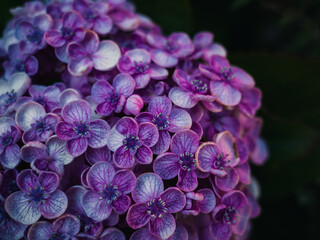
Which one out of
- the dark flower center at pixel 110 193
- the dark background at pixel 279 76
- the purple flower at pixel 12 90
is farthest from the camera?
the dark background at pixel 279 76

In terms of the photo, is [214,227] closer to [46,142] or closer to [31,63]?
[46,142]

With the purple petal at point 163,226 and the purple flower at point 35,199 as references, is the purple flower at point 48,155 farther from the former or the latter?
the purple petal at point 163,226

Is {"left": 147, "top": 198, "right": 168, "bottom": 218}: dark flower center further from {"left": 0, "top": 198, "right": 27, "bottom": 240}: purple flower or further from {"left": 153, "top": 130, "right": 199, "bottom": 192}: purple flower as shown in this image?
{"left": 0, "top": 198, "right": 27, "bottom": 240}: purple flower

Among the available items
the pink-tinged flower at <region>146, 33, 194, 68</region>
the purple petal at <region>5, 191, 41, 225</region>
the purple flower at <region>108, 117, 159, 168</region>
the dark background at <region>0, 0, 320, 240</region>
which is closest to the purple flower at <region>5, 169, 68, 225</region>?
the purple petal at <region>5, 191, 41, 225</region>

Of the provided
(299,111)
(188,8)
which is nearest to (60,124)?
(188,8)

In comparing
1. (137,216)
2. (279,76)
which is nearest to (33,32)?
(137,216)

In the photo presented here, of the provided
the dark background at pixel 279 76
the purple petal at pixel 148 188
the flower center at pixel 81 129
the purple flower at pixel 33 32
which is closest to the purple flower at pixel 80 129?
the flower center at pixel 81 129
